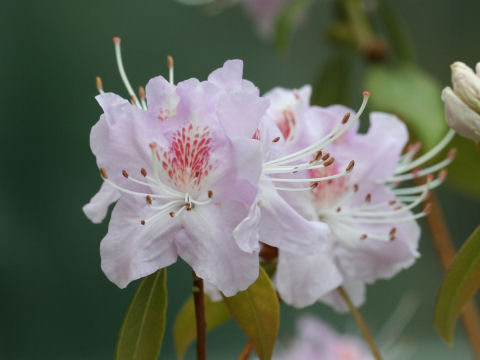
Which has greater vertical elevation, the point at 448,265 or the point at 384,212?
the point at 384,212

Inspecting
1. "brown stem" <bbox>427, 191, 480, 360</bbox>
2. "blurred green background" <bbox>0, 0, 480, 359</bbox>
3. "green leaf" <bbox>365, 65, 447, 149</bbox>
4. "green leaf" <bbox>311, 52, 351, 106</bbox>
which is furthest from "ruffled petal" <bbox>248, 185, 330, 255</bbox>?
"blurred green background" <bbox>0, 0, 480, 359</bbox>

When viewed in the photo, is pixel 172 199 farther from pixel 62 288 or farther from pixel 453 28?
pixel 453 28

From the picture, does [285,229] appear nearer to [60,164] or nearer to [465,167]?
[465,167]

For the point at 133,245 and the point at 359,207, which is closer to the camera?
the point at 133,245

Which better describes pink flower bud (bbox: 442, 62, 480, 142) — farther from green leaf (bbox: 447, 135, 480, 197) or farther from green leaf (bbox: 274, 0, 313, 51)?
green leaf (bbox: 274, 0, 313, 51)

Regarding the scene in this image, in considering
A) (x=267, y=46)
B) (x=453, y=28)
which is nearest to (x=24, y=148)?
(x=267, y=46)

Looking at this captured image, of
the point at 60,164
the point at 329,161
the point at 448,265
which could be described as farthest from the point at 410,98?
the point at 60,164
